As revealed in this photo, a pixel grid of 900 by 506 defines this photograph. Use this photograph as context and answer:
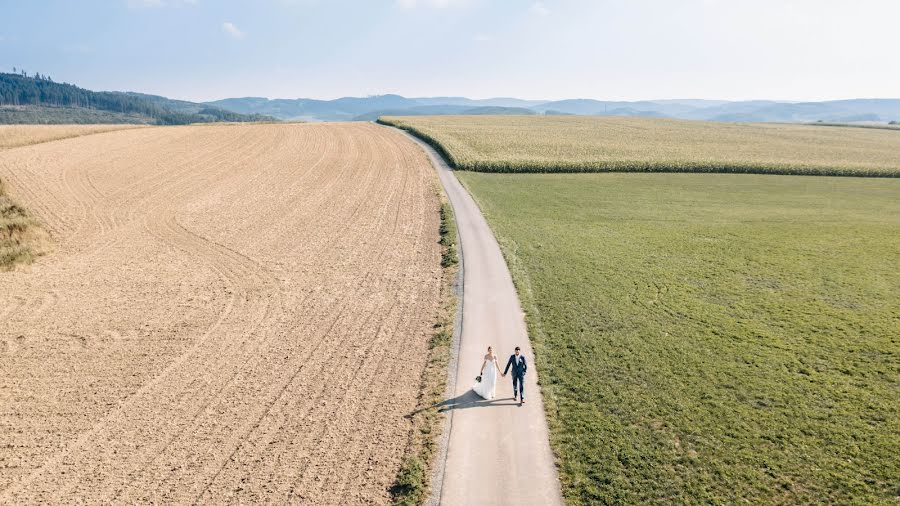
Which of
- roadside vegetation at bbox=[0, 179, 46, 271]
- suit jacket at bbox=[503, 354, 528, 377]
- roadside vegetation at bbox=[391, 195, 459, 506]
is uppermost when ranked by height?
roadside vegetation at bbox=[0, 179, 46, 271]

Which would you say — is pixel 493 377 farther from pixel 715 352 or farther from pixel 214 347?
pixel 214 347

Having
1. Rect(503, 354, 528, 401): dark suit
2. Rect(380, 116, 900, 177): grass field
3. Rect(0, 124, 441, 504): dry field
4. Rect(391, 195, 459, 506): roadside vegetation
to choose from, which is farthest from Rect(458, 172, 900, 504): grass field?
Rect(380, 116, 900, 177): grass field

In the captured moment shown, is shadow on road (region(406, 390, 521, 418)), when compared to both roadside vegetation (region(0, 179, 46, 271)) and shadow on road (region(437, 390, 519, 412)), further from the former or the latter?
roadside vegetation (region(0, 179, 46, 271))

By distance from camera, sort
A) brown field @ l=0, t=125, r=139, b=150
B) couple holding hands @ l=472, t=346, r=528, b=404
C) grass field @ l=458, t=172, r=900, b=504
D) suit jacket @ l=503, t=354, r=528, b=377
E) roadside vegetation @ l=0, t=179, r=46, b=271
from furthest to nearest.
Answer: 1. brown field @ l=0, t=125, r=139, b=150
2. roadside vegetation @ l=0, t=179, r=46, b=271
3. couple holding hands @ l=472, t=346, r=528, b=404
4. suit jacket @ l=503, t=354, r=528, b=377
5. grass field @ l=458, t=172, r=900, b=504

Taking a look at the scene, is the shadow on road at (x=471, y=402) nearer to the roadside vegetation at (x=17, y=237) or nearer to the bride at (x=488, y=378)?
the bride at (x=488, y=378)

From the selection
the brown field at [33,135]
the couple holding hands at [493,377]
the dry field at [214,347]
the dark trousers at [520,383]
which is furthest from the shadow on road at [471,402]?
the brown field at [33,135]

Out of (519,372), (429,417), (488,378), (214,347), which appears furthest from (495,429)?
(214,347)
